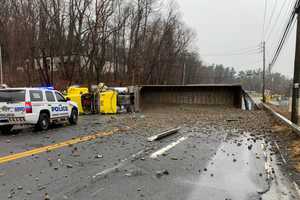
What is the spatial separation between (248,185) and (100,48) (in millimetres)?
36225

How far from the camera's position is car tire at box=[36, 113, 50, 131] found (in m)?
12.0

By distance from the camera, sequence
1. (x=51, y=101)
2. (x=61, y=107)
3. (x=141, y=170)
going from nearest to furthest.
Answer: (x=141, y=170), (x=51, y=101), (x=61, y=107)

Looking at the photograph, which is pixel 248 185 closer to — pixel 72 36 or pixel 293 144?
pixel 293 144

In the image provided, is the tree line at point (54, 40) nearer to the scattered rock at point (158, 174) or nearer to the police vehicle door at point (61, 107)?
the police vehicle door at point (61, 107)

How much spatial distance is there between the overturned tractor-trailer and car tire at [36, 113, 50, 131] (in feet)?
47.7

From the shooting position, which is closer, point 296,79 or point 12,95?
point 12,95

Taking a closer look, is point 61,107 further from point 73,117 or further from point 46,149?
point 46,149

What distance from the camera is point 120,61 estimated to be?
161 feet

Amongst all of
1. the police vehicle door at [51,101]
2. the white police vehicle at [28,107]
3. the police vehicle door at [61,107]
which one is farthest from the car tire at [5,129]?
the police vehicle door at [61,107]

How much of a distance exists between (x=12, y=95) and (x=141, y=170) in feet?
25.2

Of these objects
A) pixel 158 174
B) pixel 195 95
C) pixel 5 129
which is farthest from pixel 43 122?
pixel 195 95

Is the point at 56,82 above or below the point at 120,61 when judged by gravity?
below

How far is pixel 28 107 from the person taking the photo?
1127 centimetres

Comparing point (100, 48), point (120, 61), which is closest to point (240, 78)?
point (120, 61)
